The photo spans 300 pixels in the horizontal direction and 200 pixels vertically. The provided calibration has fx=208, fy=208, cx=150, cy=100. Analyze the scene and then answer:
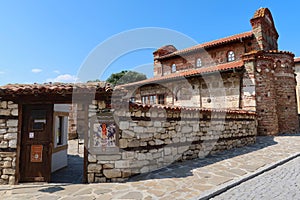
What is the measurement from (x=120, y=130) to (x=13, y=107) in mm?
2927

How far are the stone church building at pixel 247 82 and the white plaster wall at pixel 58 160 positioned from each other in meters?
10.2

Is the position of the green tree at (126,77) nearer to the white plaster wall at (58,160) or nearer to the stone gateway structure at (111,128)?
the stone gateway structure at (111,128)

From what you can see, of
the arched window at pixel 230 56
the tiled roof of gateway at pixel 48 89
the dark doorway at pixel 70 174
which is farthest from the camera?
the arched window at pixel 230 56

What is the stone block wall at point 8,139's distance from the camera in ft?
18.0

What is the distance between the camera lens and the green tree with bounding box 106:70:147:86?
35062 millimetres

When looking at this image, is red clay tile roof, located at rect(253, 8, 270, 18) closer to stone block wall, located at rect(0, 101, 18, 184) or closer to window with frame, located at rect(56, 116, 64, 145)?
window with frame, located at rect(56, 116, 64, 145)

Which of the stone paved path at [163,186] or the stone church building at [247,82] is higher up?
the stone church building at [247,82]

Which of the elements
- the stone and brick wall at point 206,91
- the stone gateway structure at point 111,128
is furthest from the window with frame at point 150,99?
the stone gateway structure at point 111,128

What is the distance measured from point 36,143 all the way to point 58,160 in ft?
5.54

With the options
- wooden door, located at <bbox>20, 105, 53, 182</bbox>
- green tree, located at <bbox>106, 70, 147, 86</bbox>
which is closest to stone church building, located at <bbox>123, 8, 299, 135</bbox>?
wooden door, located at <bbox>20, 105, 53, 182</bbox>

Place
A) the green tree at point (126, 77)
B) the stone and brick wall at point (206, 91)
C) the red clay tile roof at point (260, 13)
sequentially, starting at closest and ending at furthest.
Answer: the stone and brick wall at point (206, 91)
the red clay tile roof at point (260, 13)
the green tree at point (126, 77)

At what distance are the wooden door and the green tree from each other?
95.6ft

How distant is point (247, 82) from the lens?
13.2m

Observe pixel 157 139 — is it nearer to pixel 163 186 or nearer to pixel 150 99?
pixel 163 186
